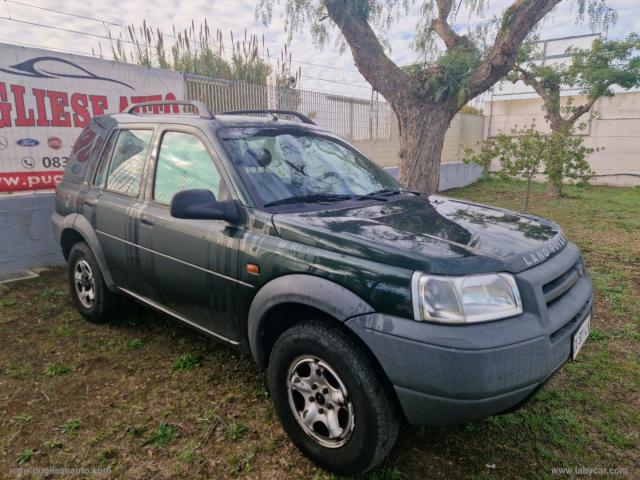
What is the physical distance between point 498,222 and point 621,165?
17.2 metres

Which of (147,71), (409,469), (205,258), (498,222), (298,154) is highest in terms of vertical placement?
(147,71)

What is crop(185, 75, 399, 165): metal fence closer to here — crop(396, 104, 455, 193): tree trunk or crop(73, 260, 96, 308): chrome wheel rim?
crop(396, 104, 455, 193): tree trunk

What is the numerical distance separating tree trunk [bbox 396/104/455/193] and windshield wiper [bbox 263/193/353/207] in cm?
418

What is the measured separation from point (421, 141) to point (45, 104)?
17.6ft

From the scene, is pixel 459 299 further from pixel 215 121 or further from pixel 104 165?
pixel 104 165

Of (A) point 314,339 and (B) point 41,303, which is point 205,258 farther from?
(B) point 41,303

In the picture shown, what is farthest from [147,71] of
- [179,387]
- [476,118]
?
[476,118]

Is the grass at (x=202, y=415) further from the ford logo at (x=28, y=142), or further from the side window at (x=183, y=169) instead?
the ford logo at (x=28, y=142)

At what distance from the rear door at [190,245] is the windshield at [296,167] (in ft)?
0.66

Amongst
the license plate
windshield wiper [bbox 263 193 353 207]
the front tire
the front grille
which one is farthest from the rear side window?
the license plate

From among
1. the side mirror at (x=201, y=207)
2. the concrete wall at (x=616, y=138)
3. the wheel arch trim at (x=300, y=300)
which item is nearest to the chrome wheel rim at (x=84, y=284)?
the side mirror at (x=201, y=207)

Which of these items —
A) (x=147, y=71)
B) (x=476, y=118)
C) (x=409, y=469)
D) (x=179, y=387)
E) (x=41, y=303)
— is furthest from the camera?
(x=476, y=118)

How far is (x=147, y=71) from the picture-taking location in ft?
21.9

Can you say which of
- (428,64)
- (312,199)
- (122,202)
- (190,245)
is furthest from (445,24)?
(190,245)
